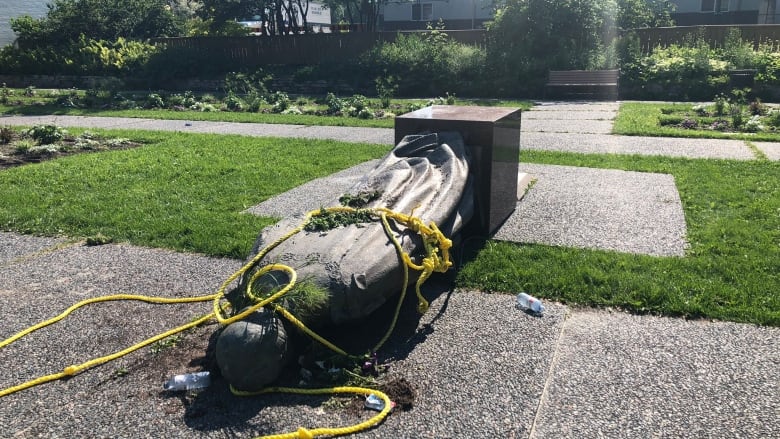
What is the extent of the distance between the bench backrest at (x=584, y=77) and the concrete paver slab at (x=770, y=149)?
843 cm

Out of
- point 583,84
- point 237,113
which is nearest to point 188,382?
point 237,113

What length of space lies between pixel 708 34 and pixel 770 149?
12660mm

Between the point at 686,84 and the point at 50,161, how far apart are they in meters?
16.1

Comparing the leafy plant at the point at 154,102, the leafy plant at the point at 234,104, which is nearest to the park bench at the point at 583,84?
the leafy plant at the point at 234,104

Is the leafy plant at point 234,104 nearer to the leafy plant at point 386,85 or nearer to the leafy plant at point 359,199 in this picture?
the leafy plant at point 386,85

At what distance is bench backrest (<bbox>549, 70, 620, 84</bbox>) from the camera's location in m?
18.6

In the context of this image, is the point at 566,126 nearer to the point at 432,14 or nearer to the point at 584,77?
the point at 584,77

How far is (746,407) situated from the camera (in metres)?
3.17

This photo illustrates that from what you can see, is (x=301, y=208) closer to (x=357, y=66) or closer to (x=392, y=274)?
(x=392, y=274)

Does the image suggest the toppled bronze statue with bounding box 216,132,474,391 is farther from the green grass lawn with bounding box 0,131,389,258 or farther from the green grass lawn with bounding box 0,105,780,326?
the green grass lawn with bounding box 0,131,389,258

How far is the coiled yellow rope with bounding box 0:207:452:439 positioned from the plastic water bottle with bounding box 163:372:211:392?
0.21 meters

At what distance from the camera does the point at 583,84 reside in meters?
18.6

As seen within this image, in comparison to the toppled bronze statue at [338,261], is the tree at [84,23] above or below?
above

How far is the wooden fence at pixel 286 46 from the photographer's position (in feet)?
79.9
